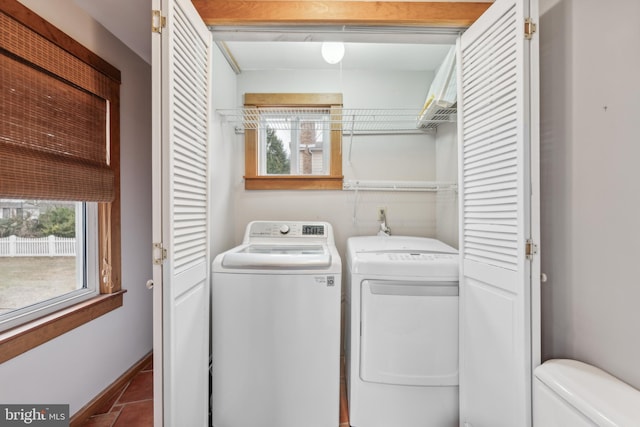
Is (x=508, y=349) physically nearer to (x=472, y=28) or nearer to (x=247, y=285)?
(x=247, y=285)

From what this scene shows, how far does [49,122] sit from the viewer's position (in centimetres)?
133

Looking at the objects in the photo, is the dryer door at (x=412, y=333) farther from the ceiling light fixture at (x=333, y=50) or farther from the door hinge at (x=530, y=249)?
the ceiling light fixture at (x=333, y=50)

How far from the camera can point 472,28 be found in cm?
133

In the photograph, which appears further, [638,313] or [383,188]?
[383,188]

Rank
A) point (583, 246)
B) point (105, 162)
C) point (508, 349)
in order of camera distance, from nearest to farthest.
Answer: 1. point (583, 246)
2. point (508, 349)
3. point (105, 162)

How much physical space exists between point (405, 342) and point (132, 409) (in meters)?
1.66

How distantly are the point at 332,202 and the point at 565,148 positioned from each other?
4.96 ft

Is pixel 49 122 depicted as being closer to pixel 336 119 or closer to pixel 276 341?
pixel 276 341

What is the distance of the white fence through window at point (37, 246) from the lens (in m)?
1.29

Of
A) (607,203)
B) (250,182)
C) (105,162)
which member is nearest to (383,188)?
(250,182)

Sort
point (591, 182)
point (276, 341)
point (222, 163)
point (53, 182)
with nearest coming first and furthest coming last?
point (591, 182) < point (53, 182) < point (276, 341) < point (222, 163)

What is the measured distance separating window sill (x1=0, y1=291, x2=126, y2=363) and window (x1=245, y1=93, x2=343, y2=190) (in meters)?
1.25

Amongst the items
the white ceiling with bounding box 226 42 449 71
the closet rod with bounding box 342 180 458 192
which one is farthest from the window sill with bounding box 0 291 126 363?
the white ceiling with bounding box 226 42 449 71

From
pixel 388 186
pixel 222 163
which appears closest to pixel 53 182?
pixel 222 163
